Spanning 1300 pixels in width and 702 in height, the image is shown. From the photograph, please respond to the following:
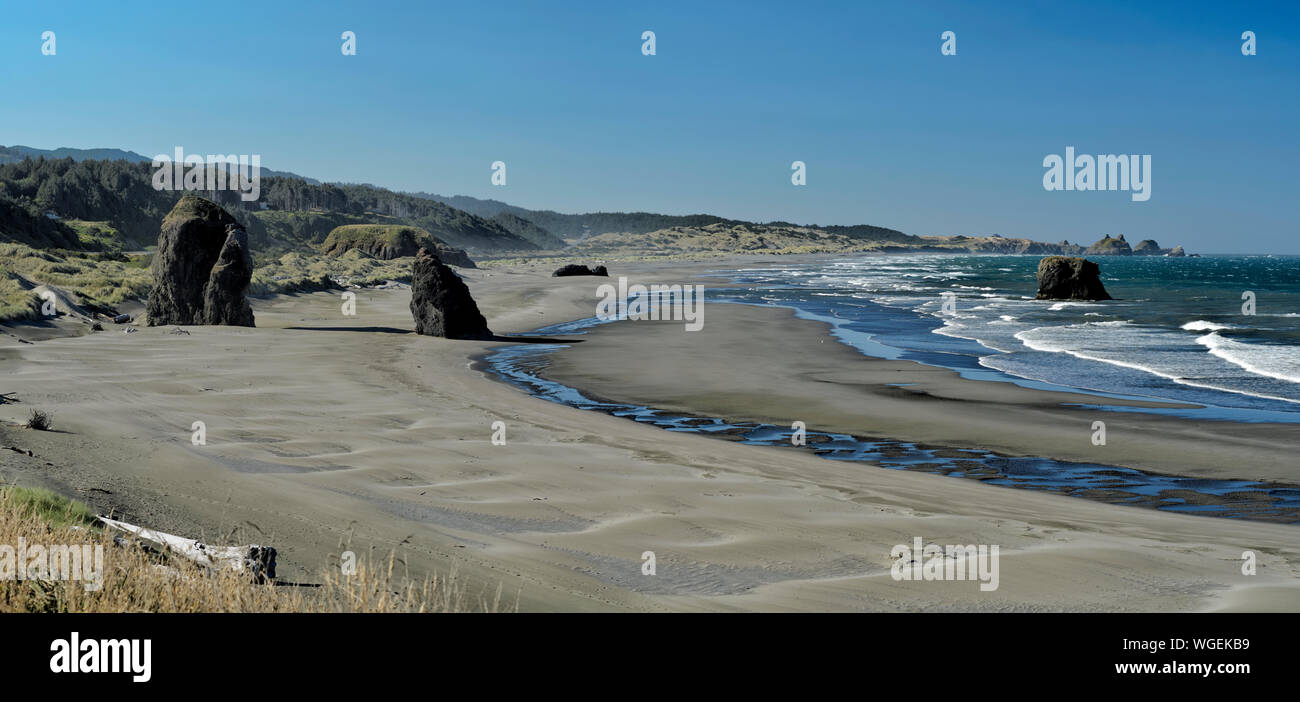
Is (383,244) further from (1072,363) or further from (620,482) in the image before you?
(620,482)

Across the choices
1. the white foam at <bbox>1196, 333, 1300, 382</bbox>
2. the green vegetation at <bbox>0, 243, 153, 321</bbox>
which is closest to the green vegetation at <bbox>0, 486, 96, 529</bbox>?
the green vegetation at <bbox>0, 243, 153, 321</bbox>

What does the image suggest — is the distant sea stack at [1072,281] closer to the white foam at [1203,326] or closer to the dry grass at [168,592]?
the white foam at [1203,326]

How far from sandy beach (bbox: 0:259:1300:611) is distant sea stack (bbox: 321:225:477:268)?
262 feet

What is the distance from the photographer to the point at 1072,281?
6144 centimetres

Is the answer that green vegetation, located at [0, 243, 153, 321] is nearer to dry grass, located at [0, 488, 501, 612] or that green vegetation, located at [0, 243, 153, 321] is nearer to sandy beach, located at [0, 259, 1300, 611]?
sandy beach, located at [0, 259, 1300, 611]

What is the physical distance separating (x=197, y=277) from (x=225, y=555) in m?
25.8

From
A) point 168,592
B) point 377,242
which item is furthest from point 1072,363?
point 377,242

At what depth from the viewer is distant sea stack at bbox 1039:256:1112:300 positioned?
61.1 metres

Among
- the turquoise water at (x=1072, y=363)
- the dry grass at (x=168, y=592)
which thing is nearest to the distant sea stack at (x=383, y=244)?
the turquoise water at (x=1072, y=363)

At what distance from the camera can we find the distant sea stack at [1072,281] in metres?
61.1

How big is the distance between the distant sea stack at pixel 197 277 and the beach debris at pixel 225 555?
23980 mm
